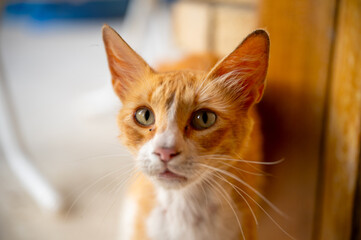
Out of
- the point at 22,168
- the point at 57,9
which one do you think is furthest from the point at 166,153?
the point at 57,9

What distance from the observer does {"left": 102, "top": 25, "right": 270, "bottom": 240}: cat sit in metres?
0.64

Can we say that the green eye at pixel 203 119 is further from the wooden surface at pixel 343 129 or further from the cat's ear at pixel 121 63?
the wooden surface at pixel 343 129

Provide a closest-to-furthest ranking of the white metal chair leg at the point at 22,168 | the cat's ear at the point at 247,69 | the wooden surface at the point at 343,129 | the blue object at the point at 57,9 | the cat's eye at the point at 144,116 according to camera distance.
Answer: the cat's ear at the point at 247,69 → the cat's eye at the point at 144,116 → the wooden surface at the point at 343,129 → the white metal chair leg at the point at 22,168 → the blue object at the point at 57,9

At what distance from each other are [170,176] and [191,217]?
0.18 m

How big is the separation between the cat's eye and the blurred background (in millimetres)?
86

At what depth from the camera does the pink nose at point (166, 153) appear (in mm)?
627

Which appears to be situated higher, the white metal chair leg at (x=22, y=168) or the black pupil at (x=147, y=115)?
the black pupil at (x=147, y=115)

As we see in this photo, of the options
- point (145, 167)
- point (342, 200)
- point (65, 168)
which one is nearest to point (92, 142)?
point (65, 168)

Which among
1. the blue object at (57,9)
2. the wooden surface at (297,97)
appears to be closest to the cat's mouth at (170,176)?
the wooden surface at (297,97)

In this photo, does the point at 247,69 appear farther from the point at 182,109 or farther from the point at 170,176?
the point at 170,176

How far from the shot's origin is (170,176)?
67cm

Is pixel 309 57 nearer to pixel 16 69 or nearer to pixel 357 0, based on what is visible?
pixel 357 0

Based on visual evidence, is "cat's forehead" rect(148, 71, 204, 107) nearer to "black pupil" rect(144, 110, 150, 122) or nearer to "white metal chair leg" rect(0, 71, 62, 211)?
"black pupil" rect(144, 110, 150, 122)

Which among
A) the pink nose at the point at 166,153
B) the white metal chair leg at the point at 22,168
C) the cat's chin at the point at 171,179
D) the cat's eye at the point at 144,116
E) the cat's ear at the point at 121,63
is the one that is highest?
the cat's ear at the point at 121,63
